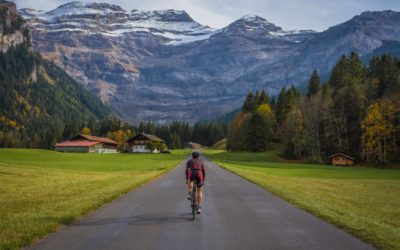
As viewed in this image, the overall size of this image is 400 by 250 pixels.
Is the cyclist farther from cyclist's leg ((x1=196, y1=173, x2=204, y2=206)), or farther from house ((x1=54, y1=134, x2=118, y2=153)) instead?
house ((x1=54, y1=134, x2=118, y2=153))

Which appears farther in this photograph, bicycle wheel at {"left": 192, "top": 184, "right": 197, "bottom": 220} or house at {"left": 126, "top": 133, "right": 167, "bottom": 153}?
house at {"left": 126, "top": 133, "right": 167, "bottom": 153}

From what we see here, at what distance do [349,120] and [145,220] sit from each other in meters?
86.6

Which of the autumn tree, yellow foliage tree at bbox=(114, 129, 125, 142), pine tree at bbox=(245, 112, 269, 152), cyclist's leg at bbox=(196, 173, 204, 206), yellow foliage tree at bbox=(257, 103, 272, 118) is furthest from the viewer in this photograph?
yellow foliage tree at bbox=(114, 129, 125, 142)

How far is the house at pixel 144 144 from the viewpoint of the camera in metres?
160

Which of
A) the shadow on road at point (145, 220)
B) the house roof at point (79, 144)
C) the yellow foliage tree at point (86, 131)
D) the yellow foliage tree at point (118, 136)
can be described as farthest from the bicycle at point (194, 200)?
the yellow foliage tree at point (86, 131)

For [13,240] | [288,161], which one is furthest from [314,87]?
[13,240]

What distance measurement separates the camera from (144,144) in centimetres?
16700

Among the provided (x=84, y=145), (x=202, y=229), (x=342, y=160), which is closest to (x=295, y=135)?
(x=342, y=160)

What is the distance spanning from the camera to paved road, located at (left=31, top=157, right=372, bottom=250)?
11133 mm

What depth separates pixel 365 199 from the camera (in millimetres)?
26562

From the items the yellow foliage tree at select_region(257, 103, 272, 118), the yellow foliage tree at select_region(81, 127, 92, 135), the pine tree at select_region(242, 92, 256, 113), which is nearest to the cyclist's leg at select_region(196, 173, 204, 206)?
the yellow foliage tree at select_region(257, 103, 272, 118)

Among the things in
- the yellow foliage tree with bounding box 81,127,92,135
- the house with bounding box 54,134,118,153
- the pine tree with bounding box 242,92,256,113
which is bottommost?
the house with bounding box 54,134,118,153

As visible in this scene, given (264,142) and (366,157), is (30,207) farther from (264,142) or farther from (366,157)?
(264,142)

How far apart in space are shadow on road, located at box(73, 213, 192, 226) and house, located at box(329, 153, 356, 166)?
76.2 metres
